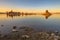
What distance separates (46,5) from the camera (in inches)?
70.0

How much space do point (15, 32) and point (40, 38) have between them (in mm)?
328

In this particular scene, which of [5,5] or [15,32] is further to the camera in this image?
[5,5]

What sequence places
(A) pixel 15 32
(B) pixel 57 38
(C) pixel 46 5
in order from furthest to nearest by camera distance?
1. (C) pixel 46 5
2. (A) pixel 15 32
3. (B) pixel 57 38

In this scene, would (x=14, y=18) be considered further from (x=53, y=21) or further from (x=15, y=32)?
(x=53, y=21)

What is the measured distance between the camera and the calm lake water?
5.69ft

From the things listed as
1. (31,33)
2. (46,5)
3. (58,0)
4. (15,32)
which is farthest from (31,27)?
(58,0)

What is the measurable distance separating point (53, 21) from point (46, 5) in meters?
0.23

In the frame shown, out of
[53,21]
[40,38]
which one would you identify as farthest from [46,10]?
[40,38]

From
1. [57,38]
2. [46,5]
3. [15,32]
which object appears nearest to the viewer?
A: [57,38]

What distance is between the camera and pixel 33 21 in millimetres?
1796

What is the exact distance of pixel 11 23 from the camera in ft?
5.80

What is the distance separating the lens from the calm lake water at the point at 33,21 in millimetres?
1735

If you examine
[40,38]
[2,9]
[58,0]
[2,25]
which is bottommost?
[40,38]

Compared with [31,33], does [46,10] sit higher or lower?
higher
